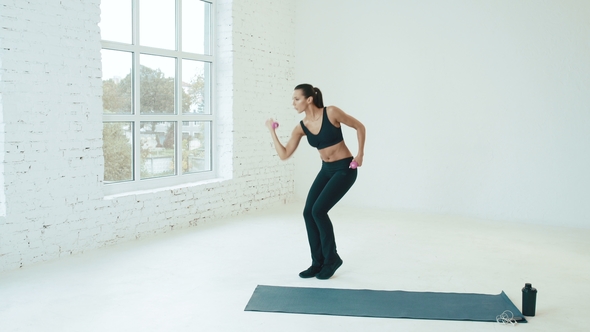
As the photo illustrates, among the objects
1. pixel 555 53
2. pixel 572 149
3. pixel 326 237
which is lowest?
pixel 326 237

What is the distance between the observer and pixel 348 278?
4.73 metres

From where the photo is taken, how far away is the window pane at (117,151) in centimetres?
577

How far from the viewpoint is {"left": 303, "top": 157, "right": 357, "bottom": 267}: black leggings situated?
4.61 metres

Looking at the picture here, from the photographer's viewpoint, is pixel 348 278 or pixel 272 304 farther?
pixel 348 278

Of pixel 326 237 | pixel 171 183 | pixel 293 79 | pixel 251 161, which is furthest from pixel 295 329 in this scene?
pixel 293 79

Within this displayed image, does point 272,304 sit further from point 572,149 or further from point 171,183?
point 572,149

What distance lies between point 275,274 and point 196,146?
2639mm

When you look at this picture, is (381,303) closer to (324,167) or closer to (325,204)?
(325,204)

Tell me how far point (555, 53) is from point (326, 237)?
12.9 ft

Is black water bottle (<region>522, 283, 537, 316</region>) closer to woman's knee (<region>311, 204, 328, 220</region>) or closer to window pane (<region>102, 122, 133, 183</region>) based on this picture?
woman's knee (<region>311, 204, 328, 220</region>)

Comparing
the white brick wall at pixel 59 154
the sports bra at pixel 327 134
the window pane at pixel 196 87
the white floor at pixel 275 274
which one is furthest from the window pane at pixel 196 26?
the sports bra at pixel 327 134

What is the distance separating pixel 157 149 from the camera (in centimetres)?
638

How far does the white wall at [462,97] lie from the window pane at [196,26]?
160cm

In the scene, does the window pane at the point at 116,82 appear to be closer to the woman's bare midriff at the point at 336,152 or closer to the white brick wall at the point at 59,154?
the white brick wall at the point at 59,154
